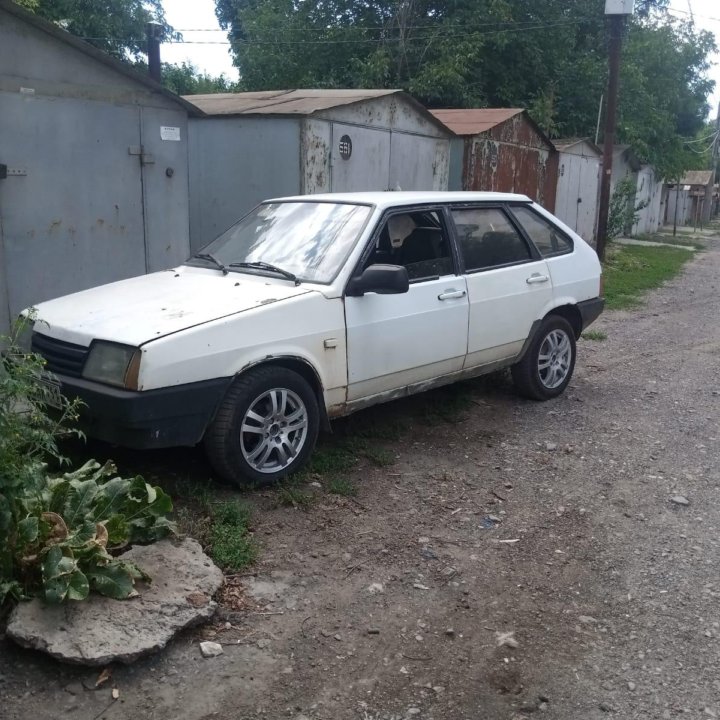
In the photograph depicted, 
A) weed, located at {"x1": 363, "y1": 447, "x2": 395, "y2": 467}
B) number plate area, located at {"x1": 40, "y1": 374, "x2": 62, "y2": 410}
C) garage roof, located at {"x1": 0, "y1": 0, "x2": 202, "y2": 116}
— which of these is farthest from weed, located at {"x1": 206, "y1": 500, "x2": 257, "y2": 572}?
garage roof, located at {"x1": 0, "y1": 0, "x2": 202, "y2": 116}

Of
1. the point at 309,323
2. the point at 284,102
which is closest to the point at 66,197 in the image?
the point at 309,323

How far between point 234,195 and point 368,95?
6.89 ft

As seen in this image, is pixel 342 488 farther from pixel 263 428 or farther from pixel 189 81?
pixel 189 81

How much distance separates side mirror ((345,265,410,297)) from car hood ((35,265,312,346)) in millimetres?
297

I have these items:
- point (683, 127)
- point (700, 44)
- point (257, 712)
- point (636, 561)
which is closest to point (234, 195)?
point (636, 561)

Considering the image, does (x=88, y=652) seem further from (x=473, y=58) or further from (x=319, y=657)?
(x=473, y=58)

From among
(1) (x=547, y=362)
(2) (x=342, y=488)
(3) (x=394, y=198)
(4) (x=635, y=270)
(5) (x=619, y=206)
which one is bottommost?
(4) (x=635, y=270)

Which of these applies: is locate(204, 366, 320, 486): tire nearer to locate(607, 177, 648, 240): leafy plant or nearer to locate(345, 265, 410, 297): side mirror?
locate(345, 265, 410, 297): side mirror

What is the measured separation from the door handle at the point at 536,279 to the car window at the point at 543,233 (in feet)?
0.72

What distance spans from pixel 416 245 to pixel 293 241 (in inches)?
33.7

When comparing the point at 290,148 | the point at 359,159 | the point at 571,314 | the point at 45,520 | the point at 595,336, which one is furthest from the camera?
the point at 359,159

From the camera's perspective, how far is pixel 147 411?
4.12m

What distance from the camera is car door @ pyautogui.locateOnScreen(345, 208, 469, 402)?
512cm

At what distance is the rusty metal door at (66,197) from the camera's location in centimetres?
702
